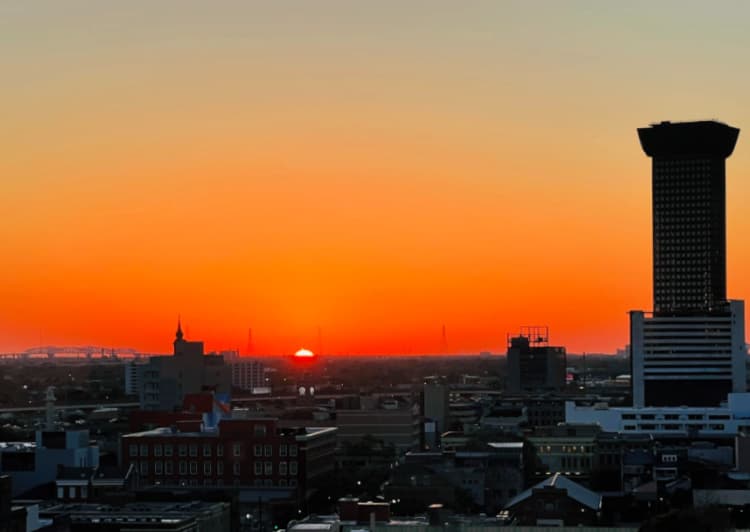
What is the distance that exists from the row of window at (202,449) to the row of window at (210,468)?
2.55ft

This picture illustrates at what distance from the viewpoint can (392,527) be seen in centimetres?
8456

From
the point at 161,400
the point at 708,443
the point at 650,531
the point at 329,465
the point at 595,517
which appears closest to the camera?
the point at 650,531

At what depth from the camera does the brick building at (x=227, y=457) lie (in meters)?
139

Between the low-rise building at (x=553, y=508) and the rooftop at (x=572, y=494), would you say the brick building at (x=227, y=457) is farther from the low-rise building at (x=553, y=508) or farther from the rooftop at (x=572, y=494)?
the low-rise building at (x=553, y=508)

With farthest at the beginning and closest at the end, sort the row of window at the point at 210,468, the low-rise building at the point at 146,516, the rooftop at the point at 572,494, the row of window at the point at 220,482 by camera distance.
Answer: the row of window at the point at 210,468 < the row of window at the point at 220,482 < the rooftop at the point at 572,494 < the low-rise building at the point at 146,516

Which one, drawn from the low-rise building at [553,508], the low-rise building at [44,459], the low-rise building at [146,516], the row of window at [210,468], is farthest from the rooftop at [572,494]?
the low-rise building at [44,459]

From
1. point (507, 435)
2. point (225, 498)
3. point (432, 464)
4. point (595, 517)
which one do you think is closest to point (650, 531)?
point (595, 517)

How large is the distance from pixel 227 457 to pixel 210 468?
1739mm

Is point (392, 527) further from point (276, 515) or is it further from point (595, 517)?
point (276, 515)

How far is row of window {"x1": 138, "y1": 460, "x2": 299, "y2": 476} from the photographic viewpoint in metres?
139

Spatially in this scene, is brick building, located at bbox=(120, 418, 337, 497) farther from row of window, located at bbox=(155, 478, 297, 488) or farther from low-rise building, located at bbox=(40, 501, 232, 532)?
low-rise building, located at bbox=(40, 501, 232, 532)

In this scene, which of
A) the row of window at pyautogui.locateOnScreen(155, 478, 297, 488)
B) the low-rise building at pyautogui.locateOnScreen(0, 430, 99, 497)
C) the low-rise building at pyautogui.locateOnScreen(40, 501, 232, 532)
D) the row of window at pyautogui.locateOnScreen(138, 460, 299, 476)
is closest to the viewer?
the low-rise building at pyautogui.locateOnScreen(40, 501, 232, 532)

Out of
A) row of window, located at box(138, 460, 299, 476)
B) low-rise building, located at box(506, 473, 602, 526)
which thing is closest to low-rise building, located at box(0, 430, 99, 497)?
row of window, located at box(138, 460, 299, 476)

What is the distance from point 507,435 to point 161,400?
43.8m
